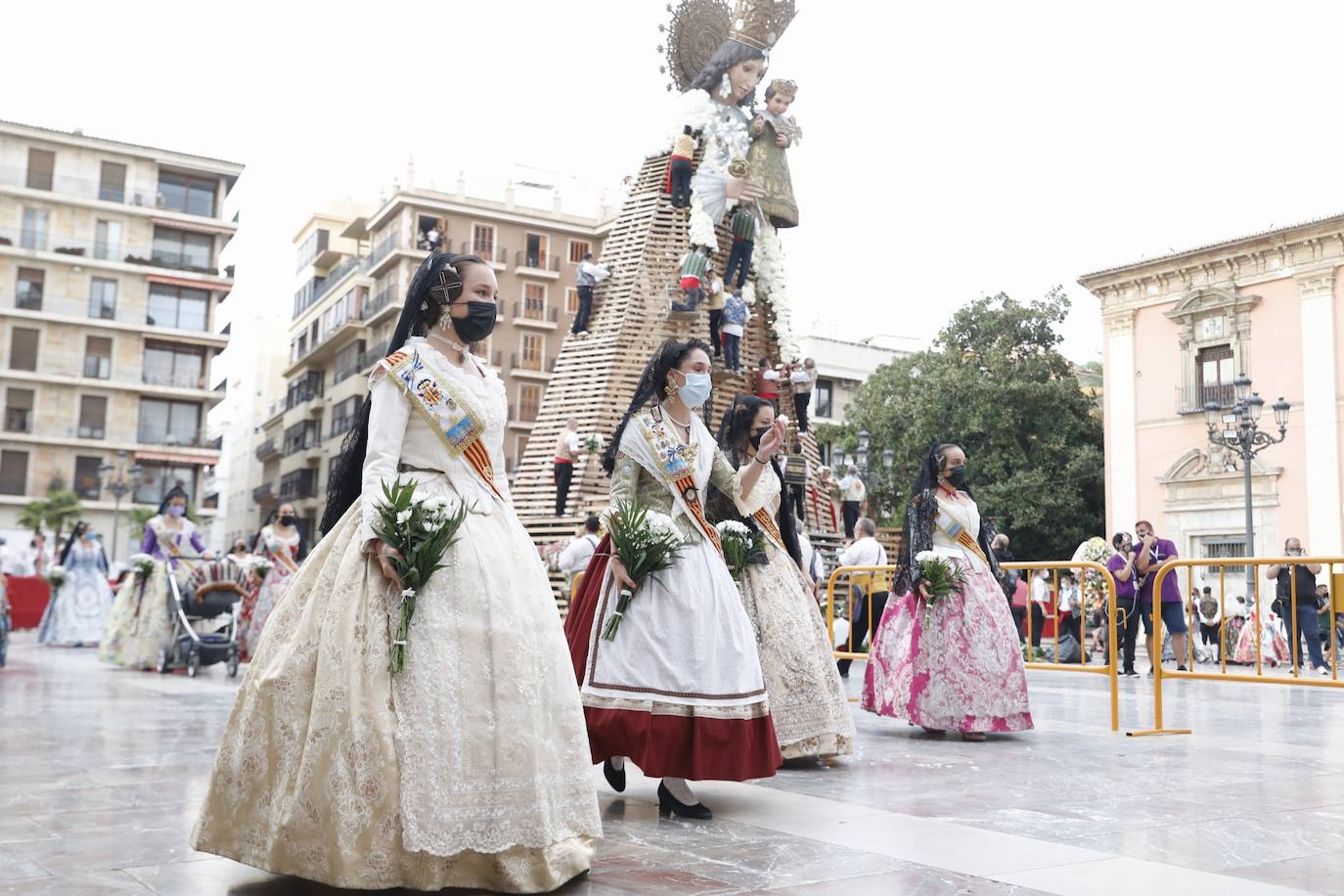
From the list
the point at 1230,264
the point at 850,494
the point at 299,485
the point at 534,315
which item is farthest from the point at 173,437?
the point at 1230,264

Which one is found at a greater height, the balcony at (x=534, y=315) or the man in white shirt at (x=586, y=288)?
the balcony at (x=534, y=315)

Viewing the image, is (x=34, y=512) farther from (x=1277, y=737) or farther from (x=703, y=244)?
(x=1277, y=737)

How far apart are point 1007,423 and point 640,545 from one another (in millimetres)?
32093

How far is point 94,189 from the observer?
5300 centimetres

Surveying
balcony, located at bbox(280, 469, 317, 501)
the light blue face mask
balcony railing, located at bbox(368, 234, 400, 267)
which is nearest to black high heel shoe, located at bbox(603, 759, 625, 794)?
the light blue face mask

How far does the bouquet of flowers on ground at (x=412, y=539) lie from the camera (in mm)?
3783

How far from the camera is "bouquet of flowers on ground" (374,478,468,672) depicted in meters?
3.78

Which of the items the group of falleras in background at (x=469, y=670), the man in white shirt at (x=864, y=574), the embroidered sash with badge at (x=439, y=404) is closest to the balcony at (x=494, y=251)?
the man in white shirt at (x=864, y=574)

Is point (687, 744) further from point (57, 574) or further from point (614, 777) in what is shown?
point (57, 574)

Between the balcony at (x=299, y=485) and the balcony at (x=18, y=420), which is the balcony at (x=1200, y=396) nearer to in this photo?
the balcony at (x=299, y=485)

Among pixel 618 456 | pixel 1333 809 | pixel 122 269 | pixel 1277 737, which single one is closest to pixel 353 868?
pixel 618 456

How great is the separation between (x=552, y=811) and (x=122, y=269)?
2144 inches

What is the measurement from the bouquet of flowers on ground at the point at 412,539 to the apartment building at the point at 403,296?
40795mm

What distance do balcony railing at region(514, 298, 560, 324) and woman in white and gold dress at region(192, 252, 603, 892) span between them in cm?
4587
